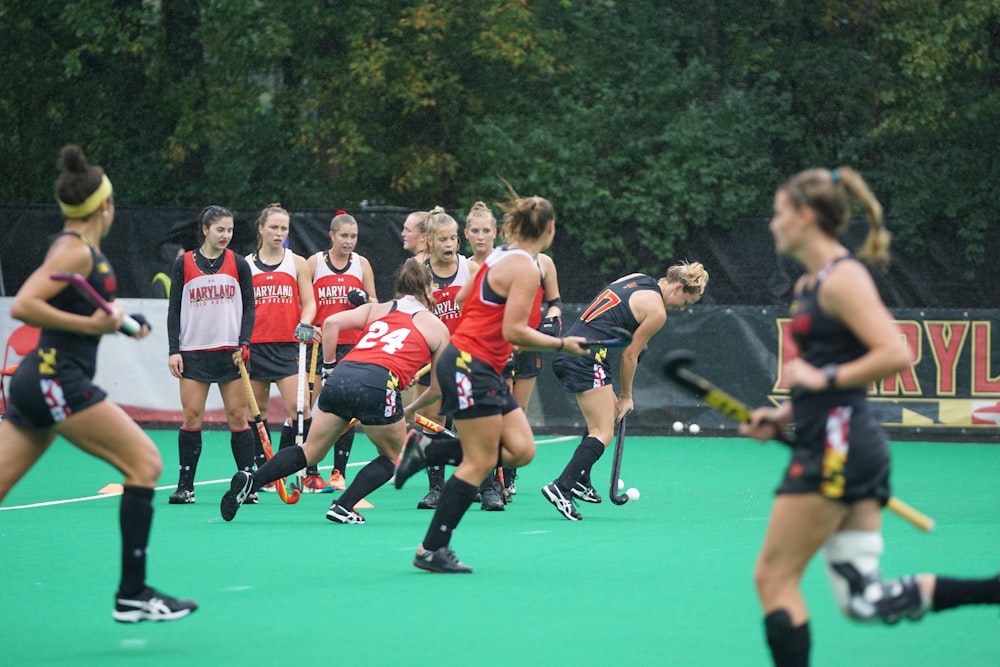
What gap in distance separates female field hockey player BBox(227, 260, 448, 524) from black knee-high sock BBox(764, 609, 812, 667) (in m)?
4.50

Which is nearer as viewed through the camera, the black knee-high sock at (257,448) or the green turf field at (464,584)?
the green turf field at (464,584)

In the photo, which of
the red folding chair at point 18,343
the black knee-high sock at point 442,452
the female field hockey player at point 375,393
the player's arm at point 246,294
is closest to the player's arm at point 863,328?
the black knee-high sock at point 442,452

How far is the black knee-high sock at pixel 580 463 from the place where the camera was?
9.45m

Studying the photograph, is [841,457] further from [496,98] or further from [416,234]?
[496,98]

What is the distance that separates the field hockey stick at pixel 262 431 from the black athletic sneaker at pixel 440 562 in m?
2.57

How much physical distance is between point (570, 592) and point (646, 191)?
477 inches

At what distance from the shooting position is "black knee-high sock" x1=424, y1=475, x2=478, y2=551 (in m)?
7.02

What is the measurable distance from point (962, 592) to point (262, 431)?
6.53 m

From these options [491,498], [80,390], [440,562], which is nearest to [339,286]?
[491,498]

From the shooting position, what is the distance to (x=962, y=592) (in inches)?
193

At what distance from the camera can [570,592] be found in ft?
22.2

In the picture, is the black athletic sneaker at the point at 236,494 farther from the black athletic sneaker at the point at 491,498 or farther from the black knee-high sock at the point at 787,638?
the black knee-high sock at the point at 787,638


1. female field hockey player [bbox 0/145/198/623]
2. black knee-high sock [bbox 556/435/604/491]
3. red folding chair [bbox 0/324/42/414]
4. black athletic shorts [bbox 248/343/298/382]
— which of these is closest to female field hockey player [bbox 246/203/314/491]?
black athletic shorts [bbox 248/343/298/382]

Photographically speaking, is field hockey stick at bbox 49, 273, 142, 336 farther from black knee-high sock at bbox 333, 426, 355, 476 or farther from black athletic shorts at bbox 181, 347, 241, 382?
black knee-high sock at bbox 333, 426, 355, 476
